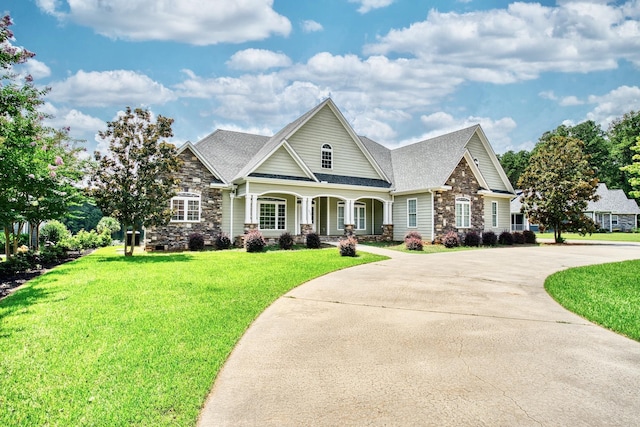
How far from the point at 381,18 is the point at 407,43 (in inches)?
61.7

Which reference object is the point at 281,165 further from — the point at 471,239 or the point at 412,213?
the point at 471,239

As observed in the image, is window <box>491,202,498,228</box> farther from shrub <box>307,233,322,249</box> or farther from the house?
shrub <box>307,233,322,249</box>

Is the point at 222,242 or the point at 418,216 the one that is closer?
the point at 222,242

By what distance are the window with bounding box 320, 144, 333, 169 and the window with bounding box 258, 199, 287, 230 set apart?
358 cm

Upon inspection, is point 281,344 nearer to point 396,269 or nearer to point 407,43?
point 396,269

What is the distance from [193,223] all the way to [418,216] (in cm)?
1326

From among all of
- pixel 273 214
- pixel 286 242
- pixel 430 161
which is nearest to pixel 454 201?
pixel 430 161

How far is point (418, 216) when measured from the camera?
23.0 meters

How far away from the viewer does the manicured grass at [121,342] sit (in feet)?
11.1

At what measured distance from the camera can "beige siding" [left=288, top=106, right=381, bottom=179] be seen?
22797 mm

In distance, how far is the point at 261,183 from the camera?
65.3ft

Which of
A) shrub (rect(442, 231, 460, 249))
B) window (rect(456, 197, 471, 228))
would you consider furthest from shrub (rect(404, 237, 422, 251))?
window (rect(456, 197, 471, 228))

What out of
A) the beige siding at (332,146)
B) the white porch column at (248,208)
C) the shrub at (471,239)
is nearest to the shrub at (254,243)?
the white porch column at (248,208)

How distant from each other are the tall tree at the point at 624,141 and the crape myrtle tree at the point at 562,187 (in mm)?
37207
